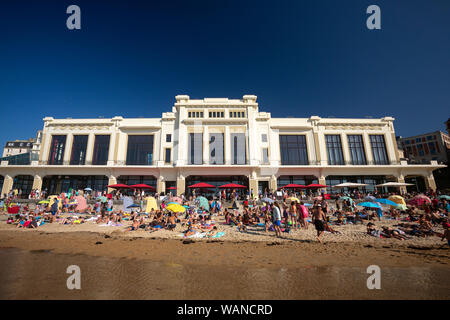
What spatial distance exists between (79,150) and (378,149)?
43.4 meters

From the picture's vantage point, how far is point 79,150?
89.1ft

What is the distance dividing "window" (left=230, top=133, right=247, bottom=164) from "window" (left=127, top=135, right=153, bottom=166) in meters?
11.5

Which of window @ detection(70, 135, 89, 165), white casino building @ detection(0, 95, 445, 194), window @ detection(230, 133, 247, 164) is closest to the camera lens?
window @ detection(230, 133, 247, 164)

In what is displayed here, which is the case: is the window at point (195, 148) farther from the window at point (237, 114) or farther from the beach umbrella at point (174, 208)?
the beach umbrella at point (174, 208)

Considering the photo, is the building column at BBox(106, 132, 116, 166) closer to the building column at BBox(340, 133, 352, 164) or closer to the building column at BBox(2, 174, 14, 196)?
the building column at BBox(2, 174, 14, 196)

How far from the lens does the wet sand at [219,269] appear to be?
4.27 meters

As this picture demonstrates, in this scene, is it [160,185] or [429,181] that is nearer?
[160,185]

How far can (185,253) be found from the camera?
7.24 m

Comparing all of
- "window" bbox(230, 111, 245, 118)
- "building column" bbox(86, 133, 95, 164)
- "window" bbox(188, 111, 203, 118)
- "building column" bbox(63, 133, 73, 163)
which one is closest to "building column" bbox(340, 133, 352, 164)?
"window" bbox(230, 111, 245, 118)

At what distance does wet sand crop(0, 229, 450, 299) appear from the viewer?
427cm

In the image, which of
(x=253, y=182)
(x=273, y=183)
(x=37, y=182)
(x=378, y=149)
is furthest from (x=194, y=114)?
(x=378, y=149)

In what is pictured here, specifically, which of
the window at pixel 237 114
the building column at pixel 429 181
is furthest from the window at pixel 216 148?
the building column at pixel 429 181

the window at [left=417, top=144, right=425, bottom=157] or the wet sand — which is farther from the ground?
the window at [left=417, top=144, right=425, bottom=157]

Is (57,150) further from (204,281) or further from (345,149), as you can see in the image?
(345,149)
